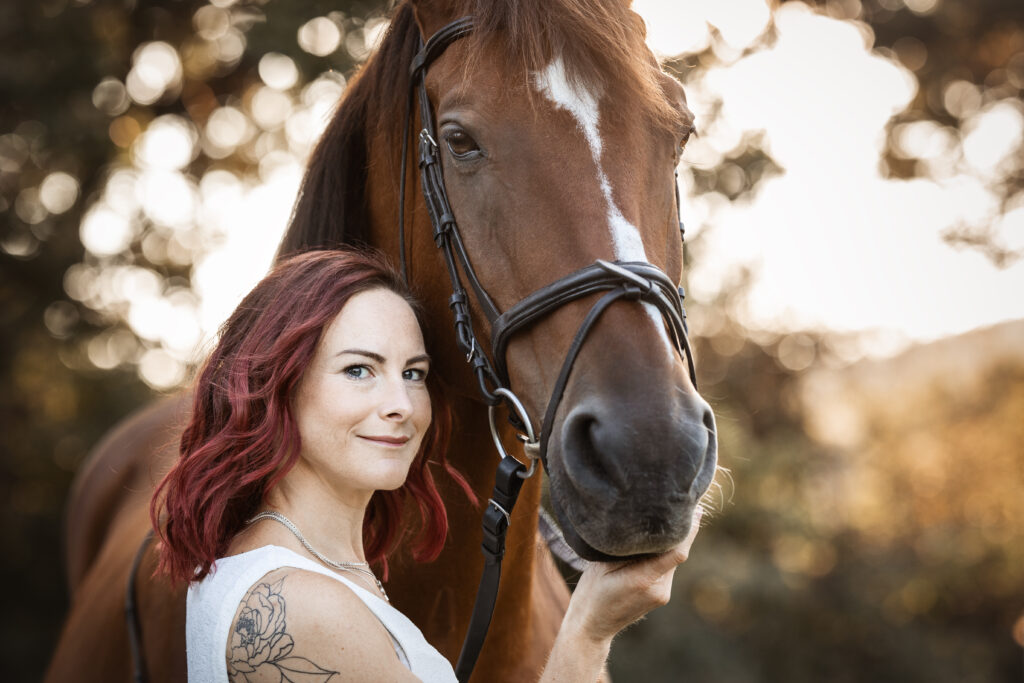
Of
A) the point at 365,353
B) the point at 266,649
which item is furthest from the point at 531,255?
the point at 266,649

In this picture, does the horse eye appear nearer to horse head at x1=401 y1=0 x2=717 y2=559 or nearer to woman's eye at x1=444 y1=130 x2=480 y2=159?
horse head at x1=401 y1=0 x2=717 y2=559

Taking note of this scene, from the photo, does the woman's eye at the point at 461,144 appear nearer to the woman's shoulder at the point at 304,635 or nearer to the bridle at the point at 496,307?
the bridle at the point at 496,307

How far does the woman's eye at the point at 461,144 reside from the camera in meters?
1.81

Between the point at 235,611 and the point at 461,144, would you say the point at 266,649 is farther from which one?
the point at 461,144

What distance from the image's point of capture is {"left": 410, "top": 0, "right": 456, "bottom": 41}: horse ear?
6.61 feet

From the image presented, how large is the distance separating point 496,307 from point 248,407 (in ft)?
1.91

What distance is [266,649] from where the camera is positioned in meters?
1.44

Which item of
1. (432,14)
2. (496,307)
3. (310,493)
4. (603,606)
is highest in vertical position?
(432,14)

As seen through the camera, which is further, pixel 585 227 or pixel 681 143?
pixel 681 143

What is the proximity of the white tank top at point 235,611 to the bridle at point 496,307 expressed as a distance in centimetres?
30

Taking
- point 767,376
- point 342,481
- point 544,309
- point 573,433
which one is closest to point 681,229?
point 544,309

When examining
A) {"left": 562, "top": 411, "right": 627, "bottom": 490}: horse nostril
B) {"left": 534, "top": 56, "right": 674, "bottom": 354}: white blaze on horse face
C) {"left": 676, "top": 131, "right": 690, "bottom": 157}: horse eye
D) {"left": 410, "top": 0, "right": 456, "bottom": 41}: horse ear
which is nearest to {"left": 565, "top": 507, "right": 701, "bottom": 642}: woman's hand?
{"left": 562, "top": 411, "right": 627, "bottom": 490}: horse nostril

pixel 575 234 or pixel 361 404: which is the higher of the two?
pixel 575 234

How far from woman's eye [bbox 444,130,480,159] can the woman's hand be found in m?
0.93
